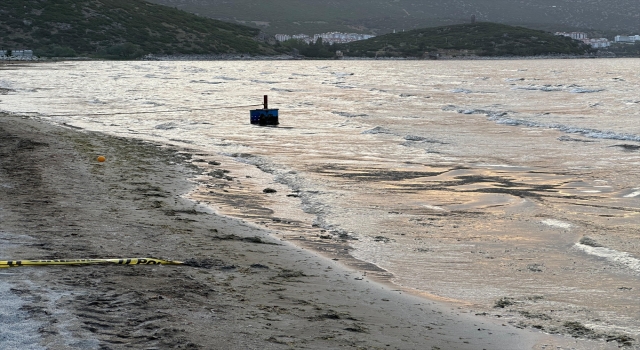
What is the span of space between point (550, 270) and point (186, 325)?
13.8ft

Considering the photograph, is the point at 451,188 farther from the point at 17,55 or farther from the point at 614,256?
the point at 17,55

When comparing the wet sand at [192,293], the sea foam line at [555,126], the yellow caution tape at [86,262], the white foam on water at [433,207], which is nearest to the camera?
the wet sand at [192,293]

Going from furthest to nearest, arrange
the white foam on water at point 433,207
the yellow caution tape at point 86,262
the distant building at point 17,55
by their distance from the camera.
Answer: the distant building at point 17,55, the white foam on water at point 433,207, the yellow caution tape at point 86,262

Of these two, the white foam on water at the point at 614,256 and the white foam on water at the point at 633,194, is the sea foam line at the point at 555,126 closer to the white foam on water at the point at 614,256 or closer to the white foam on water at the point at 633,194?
the white foam on water at the point at 633,194

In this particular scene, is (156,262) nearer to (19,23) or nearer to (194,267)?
(194,267)

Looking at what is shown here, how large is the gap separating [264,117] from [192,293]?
19374mm

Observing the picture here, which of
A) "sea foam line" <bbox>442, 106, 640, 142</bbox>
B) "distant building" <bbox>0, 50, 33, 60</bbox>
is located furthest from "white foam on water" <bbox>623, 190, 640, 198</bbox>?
"distant building" <bbox>0, 50, 33, 60</bbox>

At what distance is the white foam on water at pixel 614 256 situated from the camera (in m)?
7.90

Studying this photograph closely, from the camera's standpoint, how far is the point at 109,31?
517ft

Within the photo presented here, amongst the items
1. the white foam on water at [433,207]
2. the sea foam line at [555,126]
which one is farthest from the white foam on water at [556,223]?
the sea foam line at [555,126]

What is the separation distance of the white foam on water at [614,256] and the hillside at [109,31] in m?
132

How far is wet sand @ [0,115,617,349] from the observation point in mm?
5023

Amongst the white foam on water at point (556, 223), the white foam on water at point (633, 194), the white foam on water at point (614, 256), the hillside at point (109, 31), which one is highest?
the hillside at point (109, 31)

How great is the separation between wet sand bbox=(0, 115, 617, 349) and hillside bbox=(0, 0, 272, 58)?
13002 cm
